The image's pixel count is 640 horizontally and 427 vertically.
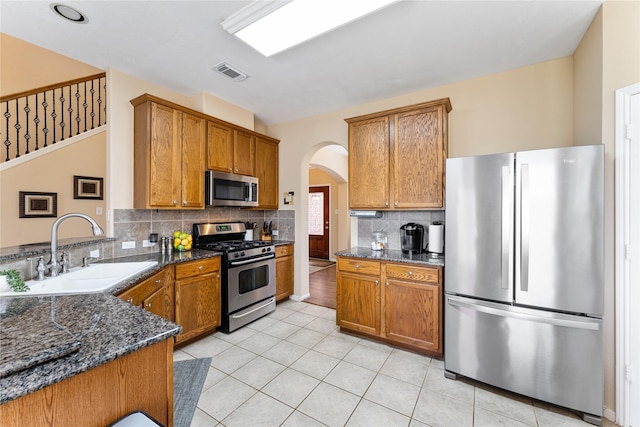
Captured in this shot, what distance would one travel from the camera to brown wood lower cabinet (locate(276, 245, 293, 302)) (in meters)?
3.94

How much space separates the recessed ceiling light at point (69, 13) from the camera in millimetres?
1912

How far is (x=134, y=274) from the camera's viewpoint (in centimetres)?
199

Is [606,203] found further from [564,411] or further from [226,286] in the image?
[226,286]

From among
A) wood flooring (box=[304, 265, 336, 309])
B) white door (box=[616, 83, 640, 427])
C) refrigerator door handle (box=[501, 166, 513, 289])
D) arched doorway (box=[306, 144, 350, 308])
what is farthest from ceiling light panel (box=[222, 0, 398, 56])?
arched doorway (box=[306, 144, 350, 308])

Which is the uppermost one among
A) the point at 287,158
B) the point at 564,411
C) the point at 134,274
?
the point at 287,158

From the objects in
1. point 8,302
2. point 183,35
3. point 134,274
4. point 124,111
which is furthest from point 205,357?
point 183,35

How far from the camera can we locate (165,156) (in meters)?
2.84

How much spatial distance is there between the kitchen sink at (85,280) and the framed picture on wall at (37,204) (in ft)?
8.03

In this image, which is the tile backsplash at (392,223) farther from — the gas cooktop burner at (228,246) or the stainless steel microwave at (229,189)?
the stainless steel microwave at (229,189)

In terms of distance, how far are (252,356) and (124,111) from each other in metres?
2.85

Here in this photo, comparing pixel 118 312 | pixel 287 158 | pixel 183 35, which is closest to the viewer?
pixel 118 312

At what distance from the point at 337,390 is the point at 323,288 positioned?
2.73 meters

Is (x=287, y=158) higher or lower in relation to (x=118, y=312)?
higher

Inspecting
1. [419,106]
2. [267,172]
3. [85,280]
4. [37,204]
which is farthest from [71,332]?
[37,204]
